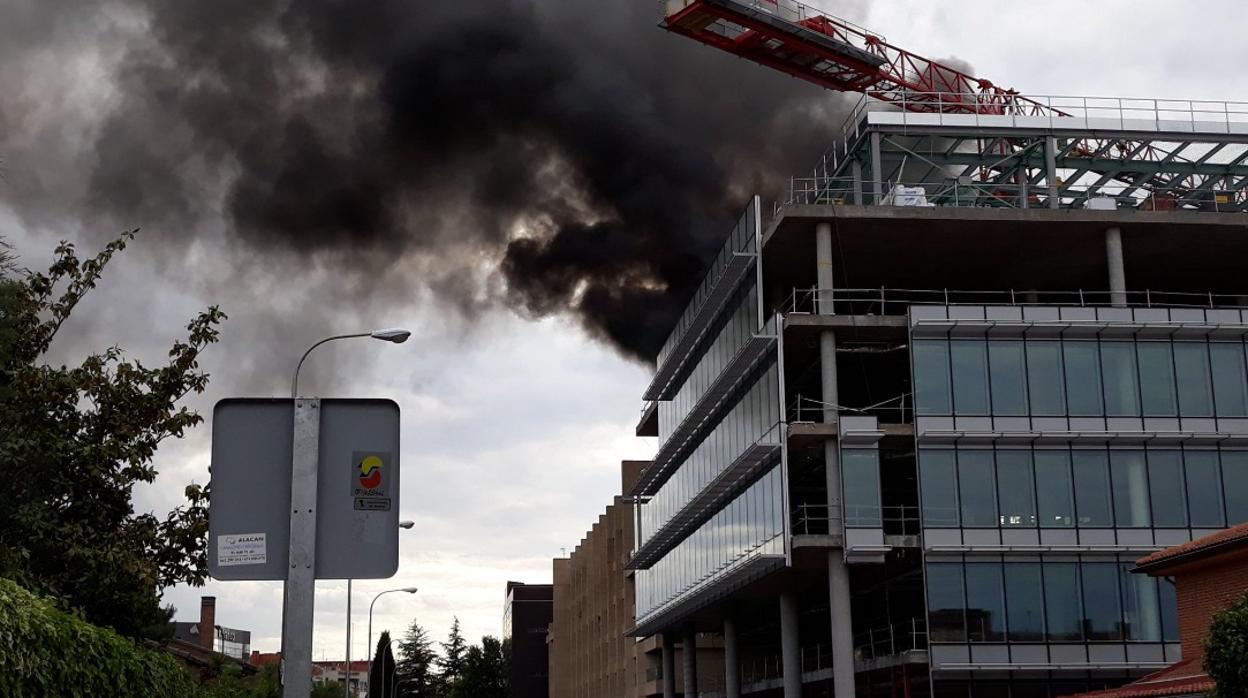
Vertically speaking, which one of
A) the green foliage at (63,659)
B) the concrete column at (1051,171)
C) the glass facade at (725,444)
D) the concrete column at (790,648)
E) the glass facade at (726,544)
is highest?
the concrete column at (1051,171)

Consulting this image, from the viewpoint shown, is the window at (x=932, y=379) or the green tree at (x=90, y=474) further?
the window at (x=932, y=379)

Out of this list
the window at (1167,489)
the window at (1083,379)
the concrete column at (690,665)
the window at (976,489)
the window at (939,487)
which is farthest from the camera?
the concrete column at (690,665)

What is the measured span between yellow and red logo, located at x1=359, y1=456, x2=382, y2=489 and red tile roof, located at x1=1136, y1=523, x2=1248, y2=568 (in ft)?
96.9

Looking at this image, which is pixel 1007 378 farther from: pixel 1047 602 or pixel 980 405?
pixel 1047 602

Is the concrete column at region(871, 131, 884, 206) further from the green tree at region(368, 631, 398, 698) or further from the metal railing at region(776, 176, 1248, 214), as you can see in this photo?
the green tree at region(368, 631, 398, 698)

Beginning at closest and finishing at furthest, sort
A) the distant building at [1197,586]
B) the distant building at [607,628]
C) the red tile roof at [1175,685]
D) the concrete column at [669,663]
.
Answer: the red tile roof at [1175,685], the distant building at [1197,586], the concrete column at [669,663], the distant building at [607,628]

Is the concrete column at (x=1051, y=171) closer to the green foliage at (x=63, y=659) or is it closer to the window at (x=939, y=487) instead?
the window at (x=939, y=487)

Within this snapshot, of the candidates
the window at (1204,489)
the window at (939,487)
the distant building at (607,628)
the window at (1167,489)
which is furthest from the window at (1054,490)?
the distant building at (607,628)

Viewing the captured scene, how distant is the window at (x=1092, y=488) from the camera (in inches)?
1954

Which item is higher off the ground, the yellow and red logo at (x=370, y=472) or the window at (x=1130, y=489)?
the window at (x=1130, y=489)

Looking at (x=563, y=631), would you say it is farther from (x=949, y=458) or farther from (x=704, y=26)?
(x=949, y=458)

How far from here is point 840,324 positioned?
51250 millimetres

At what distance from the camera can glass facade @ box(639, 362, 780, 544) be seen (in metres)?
51.3

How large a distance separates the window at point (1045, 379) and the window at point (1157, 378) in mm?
2979
